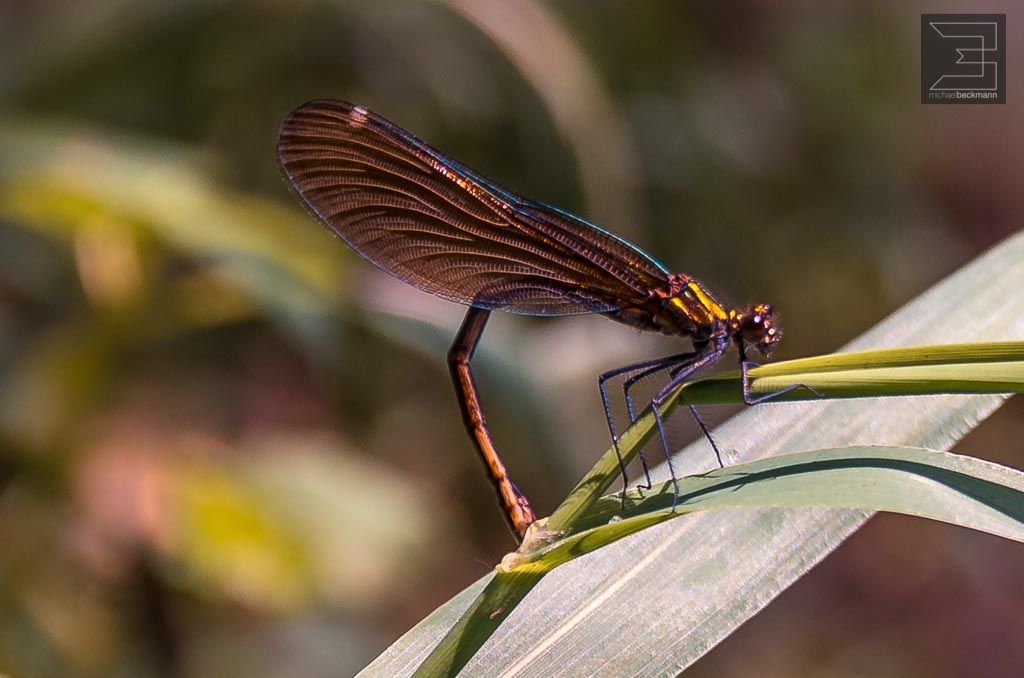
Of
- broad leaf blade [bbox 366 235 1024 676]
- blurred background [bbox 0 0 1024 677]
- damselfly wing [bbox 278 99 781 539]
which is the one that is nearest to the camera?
broad leaf blade [bbox 366 235 1024 676]

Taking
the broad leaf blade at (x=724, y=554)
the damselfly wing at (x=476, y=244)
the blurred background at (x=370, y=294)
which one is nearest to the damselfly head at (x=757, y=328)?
the damselfly wing at (x=476, y=244)

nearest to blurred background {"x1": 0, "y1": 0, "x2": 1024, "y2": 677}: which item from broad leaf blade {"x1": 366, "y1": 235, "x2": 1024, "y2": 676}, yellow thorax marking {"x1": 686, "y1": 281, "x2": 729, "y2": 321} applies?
yellow thorax marking {"x1": 686, "y1": 281, "x2": 729, "y2": 321}

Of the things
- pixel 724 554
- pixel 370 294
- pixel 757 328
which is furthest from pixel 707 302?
pixel 370 294

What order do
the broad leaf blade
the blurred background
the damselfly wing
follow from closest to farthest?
the broad leaf blade → the damselfly wing → the blurred background

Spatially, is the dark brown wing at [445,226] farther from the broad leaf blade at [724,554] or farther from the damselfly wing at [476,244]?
the broad leaf blade at [724,554]

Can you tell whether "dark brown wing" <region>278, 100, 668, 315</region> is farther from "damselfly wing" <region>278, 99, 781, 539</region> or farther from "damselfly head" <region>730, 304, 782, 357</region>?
"damselfly head" <region>730, 304, 782, 357</region>

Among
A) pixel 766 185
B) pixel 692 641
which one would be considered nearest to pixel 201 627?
pixel 692 641
